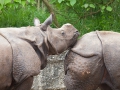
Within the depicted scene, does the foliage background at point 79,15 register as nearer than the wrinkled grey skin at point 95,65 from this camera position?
No

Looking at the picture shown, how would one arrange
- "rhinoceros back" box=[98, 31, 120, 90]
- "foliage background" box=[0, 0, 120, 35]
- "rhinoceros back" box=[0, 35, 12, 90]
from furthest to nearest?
"foliage background" box=[0, 0, 120, 35], "rhinoceros back" box=[98, 31, 120, 90], "rhinoceros back" box=[0, 35, 12, 90]

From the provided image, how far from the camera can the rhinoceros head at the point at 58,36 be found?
382 centimetres

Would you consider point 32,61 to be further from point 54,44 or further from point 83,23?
point 83,23

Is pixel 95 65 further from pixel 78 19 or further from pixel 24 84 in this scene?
pixel 78 19

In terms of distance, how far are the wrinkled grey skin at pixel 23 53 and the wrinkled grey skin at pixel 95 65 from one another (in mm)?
296

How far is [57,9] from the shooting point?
20.8 feet

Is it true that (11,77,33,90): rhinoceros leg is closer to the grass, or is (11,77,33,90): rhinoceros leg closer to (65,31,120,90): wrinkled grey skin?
(65,31,120,90): wrinkled grey skin

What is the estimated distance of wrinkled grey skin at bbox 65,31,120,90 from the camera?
3779 mm

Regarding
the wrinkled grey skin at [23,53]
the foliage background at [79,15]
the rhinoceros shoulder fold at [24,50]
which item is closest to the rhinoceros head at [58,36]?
the wrinkled grey skin at [23,53]

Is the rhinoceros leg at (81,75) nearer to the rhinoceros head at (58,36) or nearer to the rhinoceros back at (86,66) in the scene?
the rhinoceros back at (86,66)

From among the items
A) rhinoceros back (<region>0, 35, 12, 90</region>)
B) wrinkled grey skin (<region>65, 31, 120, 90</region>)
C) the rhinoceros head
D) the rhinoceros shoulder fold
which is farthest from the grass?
rhinoceros back (<region>0, 35, 12, 90</region>)

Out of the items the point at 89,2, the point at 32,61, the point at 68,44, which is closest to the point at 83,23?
the point at 89,2

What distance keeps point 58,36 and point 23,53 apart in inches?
23.6

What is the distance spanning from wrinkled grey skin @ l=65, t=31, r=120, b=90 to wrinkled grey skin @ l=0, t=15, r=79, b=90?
0.97 feet
